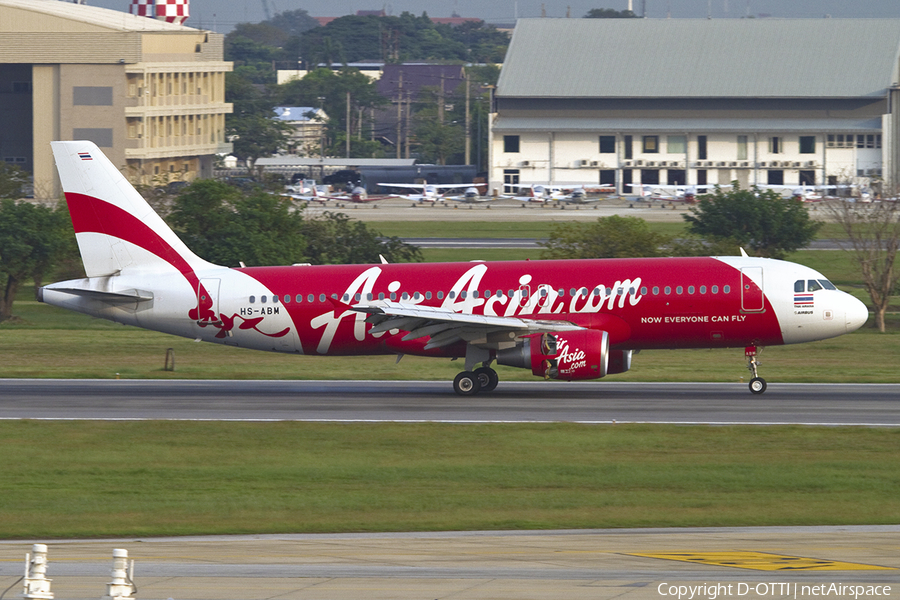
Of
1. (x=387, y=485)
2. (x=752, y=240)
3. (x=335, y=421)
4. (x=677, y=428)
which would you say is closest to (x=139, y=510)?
(x=387, y=485)

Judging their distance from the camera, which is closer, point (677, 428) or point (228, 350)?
point (677, 428)

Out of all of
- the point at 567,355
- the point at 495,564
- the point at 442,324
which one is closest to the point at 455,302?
the point at 442,324

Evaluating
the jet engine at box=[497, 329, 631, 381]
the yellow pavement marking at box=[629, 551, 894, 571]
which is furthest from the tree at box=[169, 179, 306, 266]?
the yellow pavement marking at box=[629, 551, 894, 571]

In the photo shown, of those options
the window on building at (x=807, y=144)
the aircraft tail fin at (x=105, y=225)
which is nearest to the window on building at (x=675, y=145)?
the window on building at (x=807, y=144)

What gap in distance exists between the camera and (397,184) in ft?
578

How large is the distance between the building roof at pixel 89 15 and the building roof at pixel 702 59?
47.2 metres

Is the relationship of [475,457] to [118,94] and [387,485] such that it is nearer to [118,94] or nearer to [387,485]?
[387,485]

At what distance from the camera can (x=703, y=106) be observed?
534ft

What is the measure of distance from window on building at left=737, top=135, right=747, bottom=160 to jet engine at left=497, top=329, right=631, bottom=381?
129013mm

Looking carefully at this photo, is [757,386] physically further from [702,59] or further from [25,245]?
[702,59]

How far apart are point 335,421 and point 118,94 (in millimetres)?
119885

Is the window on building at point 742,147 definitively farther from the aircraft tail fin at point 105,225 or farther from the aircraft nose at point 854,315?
the aircraft tail fin at point 105,225

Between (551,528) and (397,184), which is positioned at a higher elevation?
(397,184)

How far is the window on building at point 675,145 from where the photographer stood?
162750 millimetres
